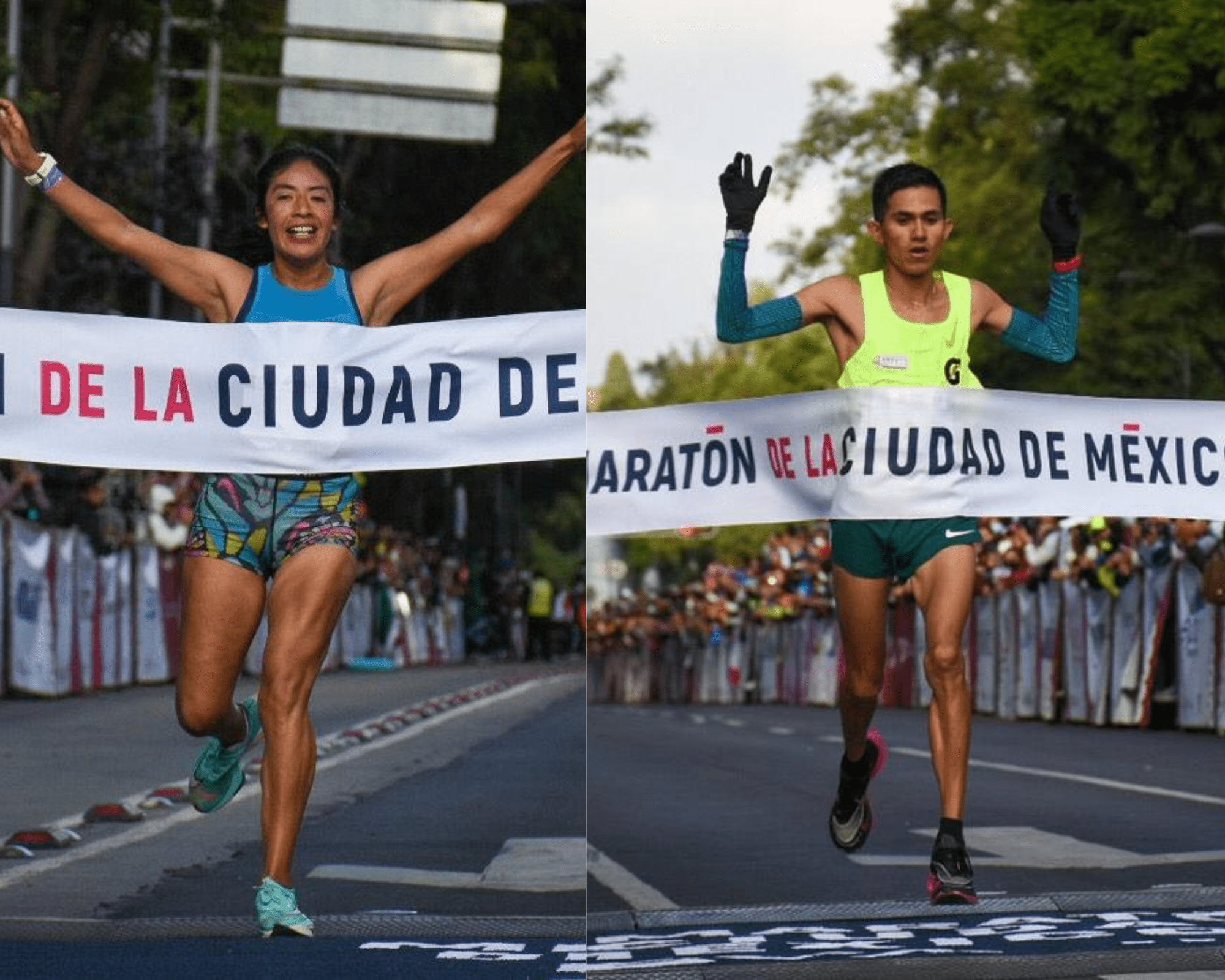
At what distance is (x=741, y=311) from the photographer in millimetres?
8273

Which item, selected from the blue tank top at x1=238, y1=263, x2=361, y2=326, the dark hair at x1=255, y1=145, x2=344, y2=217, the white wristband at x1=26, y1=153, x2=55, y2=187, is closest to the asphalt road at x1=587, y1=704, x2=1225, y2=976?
the blue tank top at x1=238, y1=263, x2=361, y2=326

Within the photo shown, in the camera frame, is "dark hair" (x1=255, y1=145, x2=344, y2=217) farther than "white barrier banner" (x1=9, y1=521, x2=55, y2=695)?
No

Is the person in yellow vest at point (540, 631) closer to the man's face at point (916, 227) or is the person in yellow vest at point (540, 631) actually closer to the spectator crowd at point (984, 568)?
the spectator crowd at point (984, 568)

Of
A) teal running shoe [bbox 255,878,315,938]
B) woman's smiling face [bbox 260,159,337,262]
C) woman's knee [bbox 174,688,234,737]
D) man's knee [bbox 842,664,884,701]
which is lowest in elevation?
teal running shoe [bbox 255,878,315,938]

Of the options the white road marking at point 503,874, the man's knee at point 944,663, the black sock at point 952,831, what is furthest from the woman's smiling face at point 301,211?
the white road marking at point 503,874

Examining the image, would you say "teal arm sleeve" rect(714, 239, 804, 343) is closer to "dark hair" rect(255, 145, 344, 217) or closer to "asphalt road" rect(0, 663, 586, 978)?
"dark hair" rect(255, 145, 344, 217)

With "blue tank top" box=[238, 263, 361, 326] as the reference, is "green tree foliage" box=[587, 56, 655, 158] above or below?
above

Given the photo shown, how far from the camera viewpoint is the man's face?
8383 mm

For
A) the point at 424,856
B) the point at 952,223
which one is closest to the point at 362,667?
the point at 424,856

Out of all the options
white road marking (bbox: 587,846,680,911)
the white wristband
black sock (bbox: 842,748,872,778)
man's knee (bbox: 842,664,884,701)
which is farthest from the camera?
white road marking (bbox: 587,846,680,911)

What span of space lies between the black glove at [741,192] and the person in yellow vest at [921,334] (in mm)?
25

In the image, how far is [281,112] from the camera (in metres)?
10.0

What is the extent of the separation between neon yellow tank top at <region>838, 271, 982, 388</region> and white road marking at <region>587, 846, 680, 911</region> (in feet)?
5.90

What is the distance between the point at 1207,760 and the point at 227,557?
11.6m
